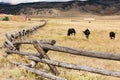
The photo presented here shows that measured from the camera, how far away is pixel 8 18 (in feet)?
412

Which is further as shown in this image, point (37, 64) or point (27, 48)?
point (27, 48)

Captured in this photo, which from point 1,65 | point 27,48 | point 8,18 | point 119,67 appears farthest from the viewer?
point 8,18

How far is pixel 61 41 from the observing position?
34.5 metres

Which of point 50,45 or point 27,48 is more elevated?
point 50,45

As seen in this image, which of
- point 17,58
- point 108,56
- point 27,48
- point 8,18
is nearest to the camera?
point 108,56

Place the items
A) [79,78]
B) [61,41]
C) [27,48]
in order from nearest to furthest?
[79,78], [27,48], [61,41]

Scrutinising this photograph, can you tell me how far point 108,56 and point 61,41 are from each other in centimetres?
2404

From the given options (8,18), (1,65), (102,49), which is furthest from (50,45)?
(8,18)

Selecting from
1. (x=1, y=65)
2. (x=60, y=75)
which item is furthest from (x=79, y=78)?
(x=1, y=65)

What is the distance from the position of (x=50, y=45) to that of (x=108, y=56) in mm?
2621

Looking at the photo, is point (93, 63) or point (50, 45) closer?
point (50, 45)

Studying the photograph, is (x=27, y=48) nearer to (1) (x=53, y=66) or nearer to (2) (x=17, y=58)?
(2) (x=17, y=58)

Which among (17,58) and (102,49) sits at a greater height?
(17,58)

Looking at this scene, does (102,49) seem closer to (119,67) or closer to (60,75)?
(119,67)
